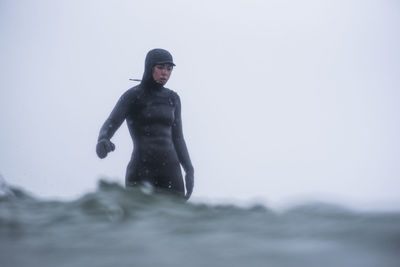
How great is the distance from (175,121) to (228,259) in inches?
122

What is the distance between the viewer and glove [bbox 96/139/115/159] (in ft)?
13.6

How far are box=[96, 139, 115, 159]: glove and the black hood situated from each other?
828 mm

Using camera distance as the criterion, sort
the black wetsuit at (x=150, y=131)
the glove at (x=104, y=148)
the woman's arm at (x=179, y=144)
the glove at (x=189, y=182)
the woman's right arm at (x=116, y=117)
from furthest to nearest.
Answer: the woman's arm at (x=179, y=144) < the glove at (x=189, y=182) < the black wetsuit at (x=150, y=131) < the woman's right arm at (x=116, y=117) < the glove at (x=104, y=148)

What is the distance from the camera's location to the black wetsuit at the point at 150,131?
15.1 ft

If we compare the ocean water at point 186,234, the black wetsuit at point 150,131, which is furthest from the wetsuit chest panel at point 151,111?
the ocean water at point 186,234

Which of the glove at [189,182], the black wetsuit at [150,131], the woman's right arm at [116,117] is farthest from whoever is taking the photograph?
the glove at [189,182]

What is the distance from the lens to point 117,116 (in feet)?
15.0

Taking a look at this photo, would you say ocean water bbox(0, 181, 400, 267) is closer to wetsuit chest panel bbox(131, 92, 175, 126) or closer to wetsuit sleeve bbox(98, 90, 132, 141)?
wetsuit sleeve bbox(98, 90, 132, 141)

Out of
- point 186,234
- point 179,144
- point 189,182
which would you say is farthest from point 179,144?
point 186,234

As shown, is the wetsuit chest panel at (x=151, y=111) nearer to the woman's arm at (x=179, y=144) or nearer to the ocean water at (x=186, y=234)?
the woman's arm at (x=179, y=144)

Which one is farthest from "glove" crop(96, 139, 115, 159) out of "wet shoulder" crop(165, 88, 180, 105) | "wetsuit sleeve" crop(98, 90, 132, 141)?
"wet shoulder" crop(165, 88, 180, 105)

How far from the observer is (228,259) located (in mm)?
1897

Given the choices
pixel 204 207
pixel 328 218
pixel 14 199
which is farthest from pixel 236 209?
pixel 14 199

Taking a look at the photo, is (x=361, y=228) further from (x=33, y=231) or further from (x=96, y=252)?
(x=33, y=231)
